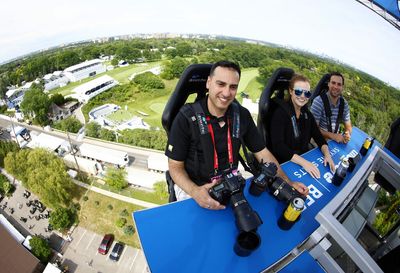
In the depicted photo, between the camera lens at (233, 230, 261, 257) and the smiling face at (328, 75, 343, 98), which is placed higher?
the smiling face at (328, 75, 343, 98)

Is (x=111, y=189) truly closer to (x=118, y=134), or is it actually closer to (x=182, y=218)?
(x=118, y=134)

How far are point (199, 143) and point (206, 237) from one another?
974 mm

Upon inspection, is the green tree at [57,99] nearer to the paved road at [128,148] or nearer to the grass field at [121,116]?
the paved road at [128,148]

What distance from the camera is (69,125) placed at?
2683 centimetres

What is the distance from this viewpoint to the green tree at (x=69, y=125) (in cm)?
2656

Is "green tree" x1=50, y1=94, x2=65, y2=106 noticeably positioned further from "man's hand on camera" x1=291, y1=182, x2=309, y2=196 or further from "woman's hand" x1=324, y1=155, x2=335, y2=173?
"man's hand on camera" x1=291, y1=182, x2=309, y2=196

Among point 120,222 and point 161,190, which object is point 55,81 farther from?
point 120,222

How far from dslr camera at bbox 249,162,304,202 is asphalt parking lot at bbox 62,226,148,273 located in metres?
13.0

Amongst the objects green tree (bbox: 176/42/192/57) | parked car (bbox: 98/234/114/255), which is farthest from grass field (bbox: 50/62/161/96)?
parked car (bbox: 98/234/114/255)

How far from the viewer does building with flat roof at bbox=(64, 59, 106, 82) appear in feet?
143

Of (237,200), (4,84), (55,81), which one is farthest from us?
(55,81)

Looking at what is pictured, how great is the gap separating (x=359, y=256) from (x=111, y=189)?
18.5 m

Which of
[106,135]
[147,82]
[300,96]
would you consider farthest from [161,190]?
[147,82]

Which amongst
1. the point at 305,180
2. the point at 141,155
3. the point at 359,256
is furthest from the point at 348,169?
the point at 141,155
